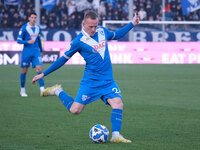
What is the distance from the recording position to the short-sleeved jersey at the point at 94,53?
659cm

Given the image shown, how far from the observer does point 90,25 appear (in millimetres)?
6391

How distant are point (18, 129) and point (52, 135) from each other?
774mm

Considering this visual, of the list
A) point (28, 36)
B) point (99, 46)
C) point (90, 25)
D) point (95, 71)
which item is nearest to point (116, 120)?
point (95, 71)

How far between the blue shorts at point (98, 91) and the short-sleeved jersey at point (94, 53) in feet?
0.25

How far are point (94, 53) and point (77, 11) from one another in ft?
72.8

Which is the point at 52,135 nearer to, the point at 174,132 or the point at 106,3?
the point at 174,132

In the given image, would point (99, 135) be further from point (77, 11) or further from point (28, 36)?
point (77, 11)

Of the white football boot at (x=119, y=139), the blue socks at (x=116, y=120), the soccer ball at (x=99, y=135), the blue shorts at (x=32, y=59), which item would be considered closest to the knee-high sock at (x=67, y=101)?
the soccer ball at (x=99, y=135)

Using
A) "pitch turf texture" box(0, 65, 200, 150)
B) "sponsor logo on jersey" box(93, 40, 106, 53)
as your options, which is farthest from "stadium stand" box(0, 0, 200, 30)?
"sponsor logo on jersey" box(93, 40, 106, 53)

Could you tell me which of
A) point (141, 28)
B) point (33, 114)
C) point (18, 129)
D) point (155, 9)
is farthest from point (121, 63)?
point (18, 129)

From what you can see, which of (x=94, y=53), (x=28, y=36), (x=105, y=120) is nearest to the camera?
(x=94, y=53)

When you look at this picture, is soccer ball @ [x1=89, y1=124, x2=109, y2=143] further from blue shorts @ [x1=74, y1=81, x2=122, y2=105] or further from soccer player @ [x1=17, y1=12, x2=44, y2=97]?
soccer player @ [x1=17, y1=12, x2=44, y2=97]

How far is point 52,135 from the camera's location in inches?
274

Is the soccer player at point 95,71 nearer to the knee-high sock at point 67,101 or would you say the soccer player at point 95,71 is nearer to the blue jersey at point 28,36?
the knee-high sock at point 67,101
